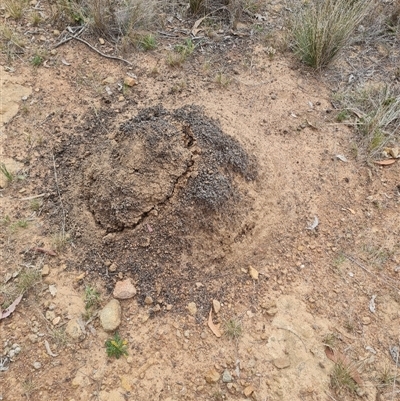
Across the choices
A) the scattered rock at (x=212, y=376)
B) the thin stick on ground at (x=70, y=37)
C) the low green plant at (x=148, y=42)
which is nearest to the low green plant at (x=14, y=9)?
the thin stick on ground at (x=70, y=37)

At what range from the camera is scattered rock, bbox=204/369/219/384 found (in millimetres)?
1913

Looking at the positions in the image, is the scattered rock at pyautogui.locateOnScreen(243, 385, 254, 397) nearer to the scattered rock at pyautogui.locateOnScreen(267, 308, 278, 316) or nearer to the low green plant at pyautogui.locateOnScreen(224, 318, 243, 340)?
the low green plant at pyautogui.locateOnScreen(224, 318, 243, 340)

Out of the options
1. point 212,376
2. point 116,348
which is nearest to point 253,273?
point 212,376

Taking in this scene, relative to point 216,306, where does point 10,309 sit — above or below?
below

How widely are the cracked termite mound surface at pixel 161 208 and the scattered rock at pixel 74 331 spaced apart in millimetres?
271

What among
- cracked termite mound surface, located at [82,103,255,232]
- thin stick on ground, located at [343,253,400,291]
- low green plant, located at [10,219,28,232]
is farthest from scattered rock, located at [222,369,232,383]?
low green plant, located at [10,219,28,232]

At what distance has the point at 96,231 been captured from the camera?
2.33m

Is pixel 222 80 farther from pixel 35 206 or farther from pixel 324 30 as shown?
pixel 35 206

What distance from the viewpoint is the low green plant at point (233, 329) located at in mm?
2057

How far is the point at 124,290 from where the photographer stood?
2145 mm

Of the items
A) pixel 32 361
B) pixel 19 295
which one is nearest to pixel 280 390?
pixel 32 361

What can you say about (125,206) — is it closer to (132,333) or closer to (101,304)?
(101,304)

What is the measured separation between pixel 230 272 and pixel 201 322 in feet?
1.08

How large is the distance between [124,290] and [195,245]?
0.45 metres
